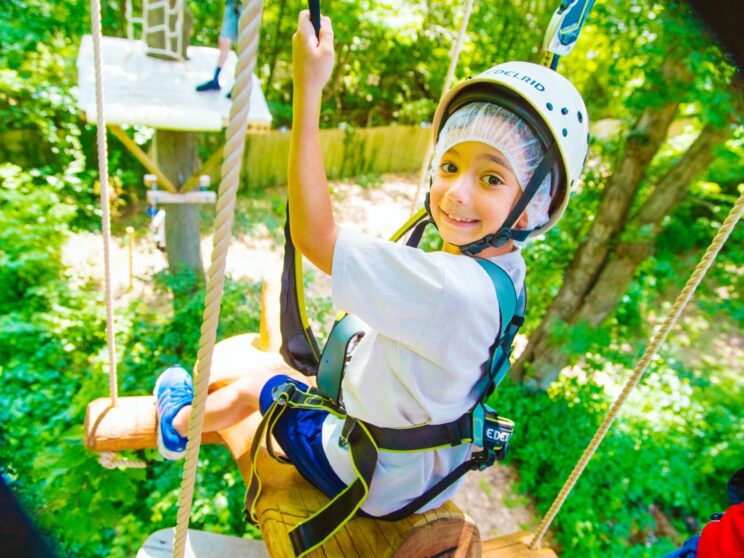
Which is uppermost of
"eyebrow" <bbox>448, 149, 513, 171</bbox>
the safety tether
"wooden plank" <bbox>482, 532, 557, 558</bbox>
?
the safety tether

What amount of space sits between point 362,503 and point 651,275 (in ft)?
11.9

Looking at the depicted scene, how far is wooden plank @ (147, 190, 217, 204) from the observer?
4.43m

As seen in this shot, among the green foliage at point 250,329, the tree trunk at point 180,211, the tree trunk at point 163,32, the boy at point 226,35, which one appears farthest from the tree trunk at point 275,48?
the boy at point 226,35

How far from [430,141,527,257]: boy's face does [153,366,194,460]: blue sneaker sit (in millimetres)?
993

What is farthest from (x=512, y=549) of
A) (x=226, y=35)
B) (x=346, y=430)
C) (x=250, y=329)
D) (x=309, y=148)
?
(x=226, y=35)

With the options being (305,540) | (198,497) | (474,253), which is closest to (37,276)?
(198,497)

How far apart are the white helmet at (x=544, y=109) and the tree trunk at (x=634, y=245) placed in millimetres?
2646

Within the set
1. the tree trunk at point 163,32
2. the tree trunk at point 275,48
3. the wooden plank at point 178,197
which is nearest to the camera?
the tree trunk at point 163,32

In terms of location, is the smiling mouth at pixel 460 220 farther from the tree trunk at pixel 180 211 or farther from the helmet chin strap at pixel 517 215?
the tree trunk at pixel 180 211

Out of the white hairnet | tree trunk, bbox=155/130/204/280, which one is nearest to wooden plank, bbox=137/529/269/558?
the white hairnet

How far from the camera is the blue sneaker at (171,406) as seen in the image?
154cm

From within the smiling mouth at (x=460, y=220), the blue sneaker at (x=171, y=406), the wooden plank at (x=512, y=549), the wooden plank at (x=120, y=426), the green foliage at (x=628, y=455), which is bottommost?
the green foliage at (x=628, y=455)

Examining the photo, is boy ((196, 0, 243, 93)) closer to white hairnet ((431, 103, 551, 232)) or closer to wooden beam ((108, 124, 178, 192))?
wooden beam ((108, 124, 178, 192))

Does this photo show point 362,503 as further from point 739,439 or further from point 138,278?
point 138,278
